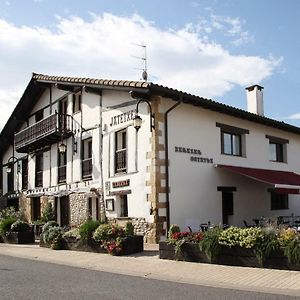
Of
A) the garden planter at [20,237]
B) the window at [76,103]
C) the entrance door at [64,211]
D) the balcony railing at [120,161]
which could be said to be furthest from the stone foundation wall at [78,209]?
the window at [76,103]

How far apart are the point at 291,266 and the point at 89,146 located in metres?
12.4

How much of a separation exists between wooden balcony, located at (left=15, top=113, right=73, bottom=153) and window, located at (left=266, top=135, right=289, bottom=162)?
981cm

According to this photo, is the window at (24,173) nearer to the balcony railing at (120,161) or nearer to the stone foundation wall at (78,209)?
the stone foundation wall at (78,209)

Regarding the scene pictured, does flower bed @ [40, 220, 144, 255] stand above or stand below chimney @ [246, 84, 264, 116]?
below

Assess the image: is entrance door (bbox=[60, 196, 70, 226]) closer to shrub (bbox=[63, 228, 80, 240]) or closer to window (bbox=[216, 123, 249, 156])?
shrub (bbox=[63, 228, 80, 240])

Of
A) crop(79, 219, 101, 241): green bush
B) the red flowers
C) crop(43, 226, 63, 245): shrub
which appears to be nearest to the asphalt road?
the red flowers

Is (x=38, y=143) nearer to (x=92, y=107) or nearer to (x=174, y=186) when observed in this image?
(x=92, y=107)

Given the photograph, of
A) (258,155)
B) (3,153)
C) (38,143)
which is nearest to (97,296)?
(258,155)

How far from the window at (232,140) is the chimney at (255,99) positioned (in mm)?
3817

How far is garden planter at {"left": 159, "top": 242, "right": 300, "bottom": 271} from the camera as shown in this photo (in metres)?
9.92

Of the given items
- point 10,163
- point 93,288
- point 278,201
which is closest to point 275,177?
point 278,201

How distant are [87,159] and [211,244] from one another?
33.8ft

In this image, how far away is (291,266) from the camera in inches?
381

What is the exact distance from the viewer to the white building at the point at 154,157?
16.1 metres
